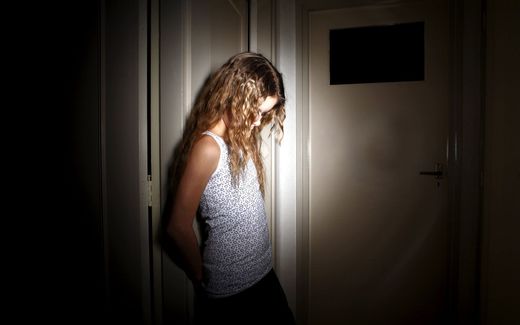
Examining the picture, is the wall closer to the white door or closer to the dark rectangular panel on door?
the dark rectangular panel on door

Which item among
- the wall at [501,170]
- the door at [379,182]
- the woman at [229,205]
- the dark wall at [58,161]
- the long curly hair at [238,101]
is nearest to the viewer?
the dark wall at [58,161]

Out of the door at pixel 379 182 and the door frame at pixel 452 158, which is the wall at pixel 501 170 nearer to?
the door frame at pixel 452 158

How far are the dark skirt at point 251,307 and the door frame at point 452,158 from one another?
0.71 metres

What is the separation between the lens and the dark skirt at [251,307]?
2.64 ft

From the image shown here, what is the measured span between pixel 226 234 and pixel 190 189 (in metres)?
0.18

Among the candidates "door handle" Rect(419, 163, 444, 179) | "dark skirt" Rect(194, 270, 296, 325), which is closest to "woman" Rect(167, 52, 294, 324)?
"dark skirt" Rect(194, 270, 296, 325)

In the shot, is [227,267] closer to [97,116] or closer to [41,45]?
[97,116]

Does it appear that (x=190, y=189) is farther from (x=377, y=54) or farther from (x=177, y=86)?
(x=377, y=54)

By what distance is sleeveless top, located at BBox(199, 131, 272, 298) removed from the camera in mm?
792

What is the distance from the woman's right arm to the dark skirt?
20cm

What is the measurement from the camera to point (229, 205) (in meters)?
0.79

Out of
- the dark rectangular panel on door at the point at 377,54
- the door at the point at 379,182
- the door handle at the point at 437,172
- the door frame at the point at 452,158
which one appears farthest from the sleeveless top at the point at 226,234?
the door handle at the point at 437,172

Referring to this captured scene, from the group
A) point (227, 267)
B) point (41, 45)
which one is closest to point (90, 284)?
point (227, 267)

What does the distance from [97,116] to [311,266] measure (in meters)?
1.50
